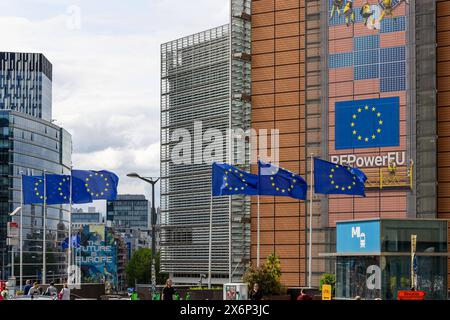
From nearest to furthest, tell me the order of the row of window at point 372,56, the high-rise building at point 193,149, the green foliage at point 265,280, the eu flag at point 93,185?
the eu flag at point 93,185 → the green foliage at point 265,280 → the row of window at point 372,56 → the high-rise building at point 193,149

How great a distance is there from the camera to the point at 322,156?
90500 millimetres

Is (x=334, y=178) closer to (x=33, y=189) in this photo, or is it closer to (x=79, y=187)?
(x=79, y=187)

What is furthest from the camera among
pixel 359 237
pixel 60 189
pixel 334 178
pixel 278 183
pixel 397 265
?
pixel 60 189

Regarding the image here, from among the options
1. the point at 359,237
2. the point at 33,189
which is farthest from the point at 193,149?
the point at 359,237

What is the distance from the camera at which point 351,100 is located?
293 ft

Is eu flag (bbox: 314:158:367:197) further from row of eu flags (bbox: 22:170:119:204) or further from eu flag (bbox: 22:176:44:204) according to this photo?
eu flag (bbox: 22:176:44:204)

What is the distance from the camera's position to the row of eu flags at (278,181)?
6166 centimetres

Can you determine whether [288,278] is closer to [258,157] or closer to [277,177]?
[258,157]

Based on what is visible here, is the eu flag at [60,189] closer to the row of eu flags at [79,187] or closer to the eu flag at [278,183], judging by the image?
the row of eu flags at [79,187]

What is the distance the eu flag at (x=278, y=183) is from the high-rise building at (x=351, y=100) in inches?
1054

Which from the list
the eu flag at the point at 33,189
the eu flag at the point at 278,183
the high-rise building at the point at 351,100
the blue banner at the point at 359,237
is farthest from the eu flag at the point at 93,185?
the high-rise building at the point at 351,100

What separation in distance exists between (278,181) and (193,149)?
305ft

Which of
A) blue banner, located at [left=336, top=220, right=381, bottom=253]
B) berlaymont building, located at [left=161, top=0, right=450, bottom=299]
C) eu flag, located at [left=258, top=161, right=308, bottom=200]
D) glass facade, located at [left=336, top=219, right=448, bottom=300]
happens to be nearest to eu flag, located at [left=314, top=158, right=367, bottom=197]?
eu flag, located at [left=258, top=161, right=308, bottom=200]

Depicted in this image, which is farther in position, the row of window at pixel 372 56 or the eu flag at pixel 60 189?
the row of window at pixel 372 56
